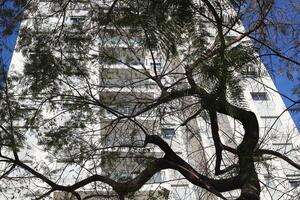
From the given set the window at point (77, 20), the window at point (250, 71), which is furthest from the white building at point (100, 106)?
the window at point (250, 71)

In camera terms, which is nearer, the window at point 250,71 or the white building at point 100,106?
the window at point 250,71

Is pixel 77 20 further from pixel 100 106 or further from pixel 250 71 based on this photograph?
pixel 250 71

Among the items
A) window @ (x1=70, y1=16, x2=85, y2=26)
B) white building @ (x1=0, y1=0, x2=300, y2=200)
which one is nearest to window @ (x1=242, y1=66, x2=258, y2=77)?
white building @ (x1=0, y1=0, x2=300, y2=200)

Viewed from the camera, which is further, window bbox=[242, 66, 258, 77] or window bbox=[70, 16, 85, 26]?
window bbox=[70, 16, 85, 26]

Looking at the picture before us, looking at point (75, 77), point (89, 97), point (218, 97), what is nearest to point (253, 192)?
point (218, 97)

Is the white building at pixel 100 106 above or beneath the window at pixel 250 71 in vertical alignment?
above

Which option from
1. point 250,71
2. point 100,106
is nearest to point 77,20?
point 100,106

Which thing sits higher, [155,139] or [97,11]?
[97,11]

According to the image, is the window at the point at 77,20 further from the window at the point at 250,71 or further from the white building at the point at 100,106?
the window at the point at 250,71

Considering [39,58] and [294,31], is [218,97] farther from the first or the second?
[39,58]

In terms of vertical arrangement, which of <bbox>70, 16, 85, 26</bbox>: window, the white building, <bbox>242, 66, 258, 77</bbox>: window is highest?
<bbox>70, 16, 85, 26</bbox>: window

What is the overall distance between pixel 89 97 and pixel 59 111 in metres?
0.46

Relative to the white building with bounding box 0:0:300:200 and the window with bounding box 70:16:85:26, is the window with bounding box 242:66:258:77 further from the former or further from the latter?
the window with bounding box 70:16:85:26

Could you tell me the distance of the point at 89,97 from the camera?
4.17m
